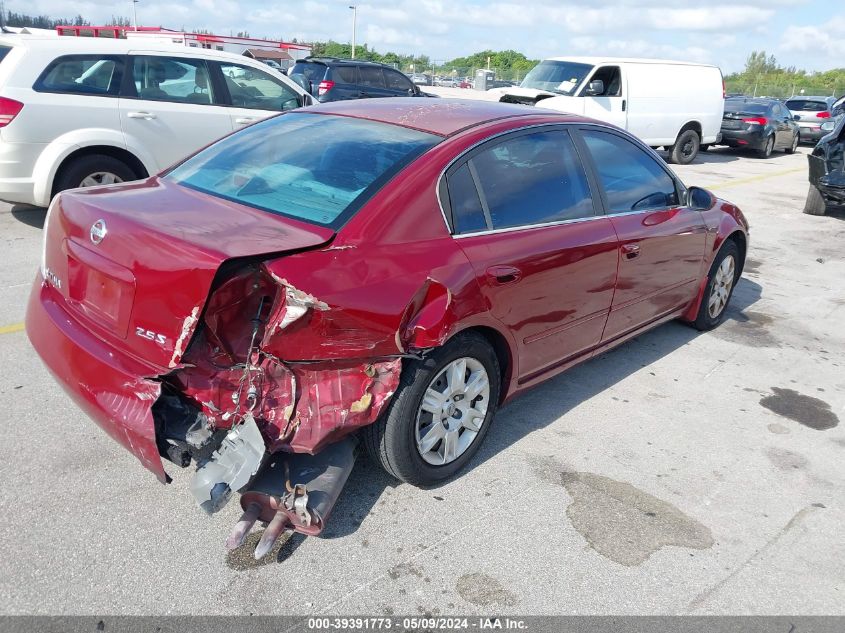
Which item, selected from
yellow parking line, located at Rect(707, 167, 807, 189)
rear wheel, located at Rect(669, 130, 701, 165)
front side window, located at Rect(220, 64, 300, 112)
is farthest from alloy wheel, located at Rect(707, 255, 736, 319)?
rear wheel, located at Rect(669, 130, 701, 165)

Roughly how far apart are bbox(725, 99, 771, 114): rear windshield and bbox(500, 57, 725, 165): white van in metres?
2.70

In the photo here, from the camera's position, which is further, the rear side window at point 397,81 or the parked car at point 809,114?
the parked car at point 809,114

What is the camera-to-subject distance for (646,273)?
431 cm

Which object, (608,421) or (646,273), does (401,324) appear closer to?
(608,421)

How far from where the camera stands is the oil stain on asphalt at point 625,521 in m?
2.96

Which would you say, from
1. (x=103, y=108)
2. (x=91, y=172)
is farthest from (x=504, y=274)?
(x=103, y=108)

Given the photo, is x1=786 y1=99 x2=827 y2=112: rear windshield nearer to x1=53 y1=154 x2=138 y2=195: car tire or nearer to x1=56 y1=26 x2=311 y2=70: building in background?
x1=56 y1=26 x2=311 y2=70: building in background

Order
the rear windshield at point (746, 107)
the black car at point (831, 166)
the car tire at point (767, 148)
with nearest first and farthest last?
the black car at point (831, 166) < the rear windshield at point (746, 107) < the car tire at point (767, 148)

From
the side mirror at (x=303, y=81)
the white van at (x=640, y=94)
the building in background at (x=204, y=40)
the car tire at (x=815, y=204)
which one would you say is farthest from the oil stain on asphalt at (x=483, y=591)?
the building in background at (x=204, y=40)

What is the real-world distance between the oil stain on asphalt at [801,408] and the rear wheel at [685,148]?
12.1m

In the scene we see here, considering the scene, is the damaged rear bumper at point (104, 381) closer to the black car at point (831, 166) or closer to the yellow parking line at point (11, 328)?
the yellow parking line at point (11, 328)

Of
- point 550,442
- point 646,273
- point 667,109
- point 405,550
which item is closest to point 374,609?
point 405,550

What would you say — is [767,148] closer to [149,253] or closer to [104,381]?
[149,253]

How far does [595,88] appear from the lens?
13570mm
